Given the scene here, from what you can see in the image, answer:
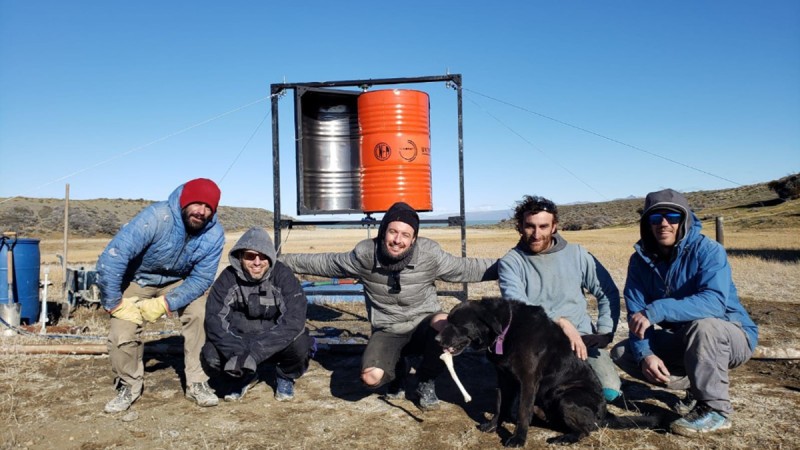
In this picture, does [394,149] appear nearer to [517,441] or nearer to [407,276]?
[407,276]

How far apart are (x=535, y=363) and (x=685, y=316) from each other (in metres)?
1.12

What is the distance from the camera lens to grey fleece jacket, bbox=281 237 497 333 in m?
4.62

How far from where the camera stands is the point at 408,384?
5.17 meters

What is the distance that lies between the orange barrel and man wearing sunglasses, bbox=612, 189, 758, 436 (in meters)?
3.23

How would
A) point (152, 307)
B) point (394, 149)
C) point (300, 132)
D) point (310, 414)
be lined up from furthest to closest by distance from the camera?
1. point (300, 132)
2. point (394, 149)
3. point (152, 307)
4. point (310, 414)

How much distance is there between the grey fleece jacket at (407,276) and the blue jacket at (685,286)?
46.2 inches

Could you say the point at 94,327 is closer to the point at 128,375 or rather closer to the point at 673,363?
the point at 128,375

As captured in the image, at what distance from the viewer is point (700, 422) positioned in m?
3.77

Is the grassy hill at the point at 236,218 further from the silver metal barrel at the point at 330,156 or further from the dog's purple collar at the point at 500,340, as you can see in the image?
the dog's purple collar at the point at 500,340

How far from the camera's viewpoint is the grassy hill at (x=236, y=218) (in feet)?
128

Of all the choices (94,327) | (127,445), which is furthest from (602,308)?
(94,327)

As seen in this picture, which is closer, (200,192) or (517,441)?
(517,441)

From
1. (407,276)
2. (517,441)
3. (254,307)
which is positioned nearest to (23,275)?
(254,307)

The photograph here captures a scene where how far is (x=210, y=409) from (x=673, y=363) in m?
3.56
